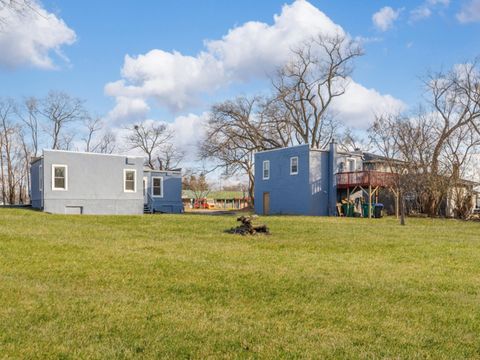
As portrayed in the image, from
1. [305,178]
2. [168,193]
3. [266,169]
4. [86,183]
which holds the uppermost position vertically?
[266,169]

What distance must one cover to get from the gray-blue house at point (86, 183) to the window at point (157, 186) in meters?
5.34

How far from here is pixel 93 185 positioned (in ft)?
83.9

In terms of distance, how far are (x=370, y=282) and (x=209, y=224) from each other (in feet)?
33.5

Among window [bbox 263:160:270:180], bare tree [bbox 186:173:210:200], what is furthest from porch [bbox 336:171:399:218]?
bare tree [bbox 186:173:210:200]

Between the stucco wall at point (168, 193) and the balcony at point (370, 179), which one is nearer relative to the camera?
the balcony at point (370, 179)

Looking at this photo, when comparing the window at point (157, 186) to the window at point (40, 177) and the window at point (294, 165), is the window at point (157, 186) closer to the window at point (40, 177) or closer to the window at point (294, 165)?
the window at point (40, 177)

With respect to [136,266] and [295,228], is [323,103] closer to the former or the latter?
[295,228]

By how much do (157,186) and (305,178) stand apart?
10.7m

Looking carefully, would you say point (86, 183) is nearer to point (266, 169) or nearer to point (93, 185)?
point (93, 185)

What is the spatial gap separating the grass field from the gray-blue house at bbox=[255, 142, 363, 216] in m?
16.9

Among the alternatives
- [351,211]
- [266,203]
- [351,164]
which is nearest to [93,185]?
[266,203]

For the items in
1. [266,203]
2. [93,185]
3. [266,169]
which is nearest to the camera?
[93,185]

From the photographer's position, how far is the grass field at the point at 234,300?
165 inches

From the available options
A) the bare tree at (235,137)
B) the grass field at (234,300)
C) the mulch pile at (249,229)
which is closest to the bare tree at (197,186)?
the bare tree at (235,137)
